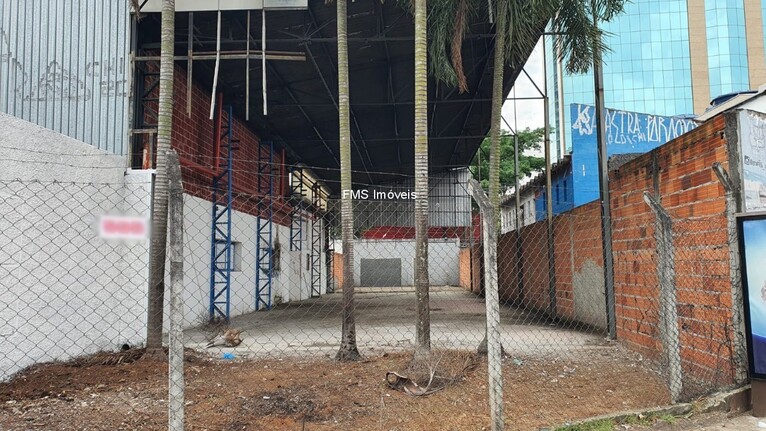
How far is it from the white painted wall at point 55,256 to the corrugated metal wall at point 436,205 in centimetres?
2003

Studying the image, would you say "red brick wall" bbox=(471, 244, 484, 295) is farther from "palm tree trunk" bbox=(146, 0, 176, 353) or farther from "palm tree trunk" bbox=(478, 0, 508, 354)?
"palm tree trunk" bbox=(146, 0, 176, 353)

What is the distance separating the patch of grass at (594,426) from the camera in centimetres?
411

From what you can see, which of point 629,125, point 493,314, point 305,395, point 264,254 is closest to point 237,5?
point 305,395

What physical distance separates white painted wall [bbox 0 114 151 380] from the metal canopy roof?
444cm

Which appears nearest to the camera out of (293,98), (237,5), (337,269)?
(237,5)

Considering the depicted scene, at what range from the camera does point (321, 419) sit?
473cm

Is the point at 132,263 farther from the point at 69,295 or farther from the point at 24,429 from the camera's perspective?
the point at 24,429

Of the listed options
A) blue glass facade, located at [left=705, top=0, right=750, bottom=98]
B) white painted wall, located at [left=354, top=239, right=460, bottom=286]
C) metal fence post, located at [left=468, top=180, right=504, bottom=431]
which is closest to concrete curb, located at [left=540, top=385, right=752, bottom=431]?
metal fence post, located at [left=468, top=180, right=504, bottom=431]

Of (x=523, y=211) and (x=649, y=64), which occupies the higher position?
(x=649, y=64)

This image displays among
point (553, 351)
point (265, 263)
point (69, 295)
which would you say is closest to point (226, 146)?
point (265, 263)

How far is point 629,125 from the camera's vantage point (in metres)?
15.2

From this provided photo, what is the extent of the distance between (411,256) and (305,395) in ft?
84.5

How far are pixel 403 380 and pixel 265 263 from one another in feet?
39.7

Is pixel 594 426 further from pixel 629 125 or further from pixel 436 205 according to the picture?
pixel 436 205
